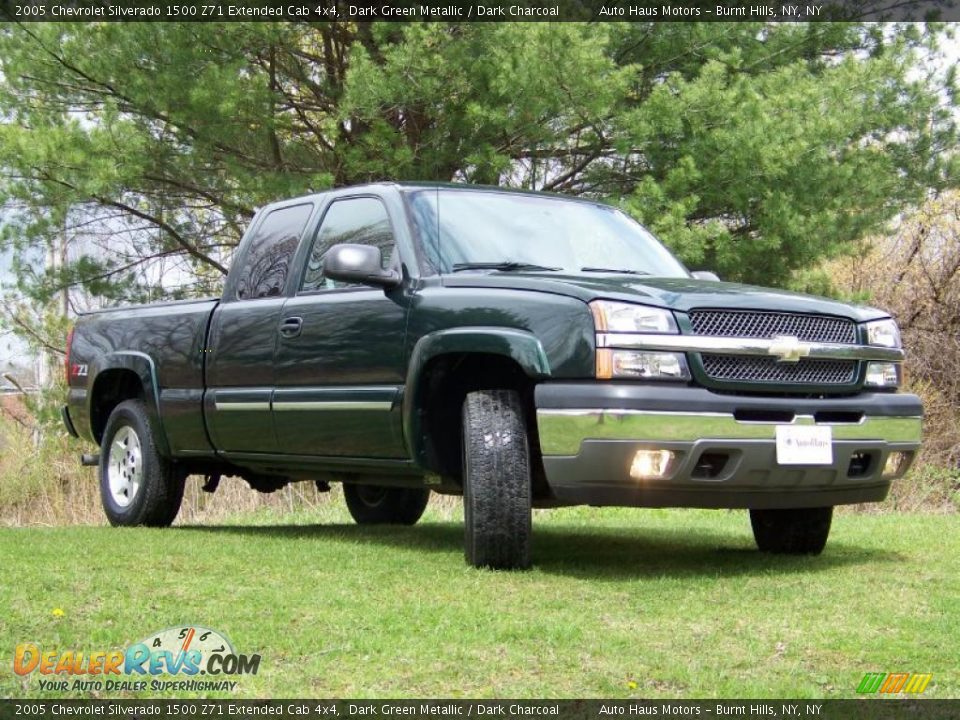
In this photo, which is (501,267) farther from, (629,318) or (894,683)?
(894,683)

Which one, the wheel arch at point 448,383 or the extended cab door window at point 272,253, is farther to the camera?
the extended cab door window at point 272,253

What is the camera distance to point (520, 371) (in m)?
6.08

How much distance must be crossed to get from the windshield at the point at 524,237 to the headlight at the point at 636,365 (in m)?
1.02

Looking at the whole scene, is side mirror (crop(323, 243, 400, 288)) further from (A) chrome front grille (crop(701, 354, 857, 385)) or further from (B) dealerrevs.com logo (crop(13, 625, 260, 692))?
(B) dealerrevs.com logo (crop(13, 625, 260, 692))

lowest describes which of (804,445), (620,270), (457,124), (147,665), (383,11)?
(147,665)

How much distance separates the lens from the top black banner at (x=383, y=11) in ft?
47.2

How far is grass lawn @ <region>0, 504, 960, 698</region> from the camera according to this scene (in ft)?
13.2

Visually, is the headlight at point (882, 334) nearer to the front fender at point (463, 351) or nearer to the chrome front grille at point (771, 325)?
the chrome front grille at point (771, 325)

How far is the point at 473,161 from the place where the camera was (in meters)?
14.5

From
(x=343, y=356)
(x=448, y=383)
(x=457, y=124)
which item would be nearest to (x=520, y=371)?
(x=448, y=383)

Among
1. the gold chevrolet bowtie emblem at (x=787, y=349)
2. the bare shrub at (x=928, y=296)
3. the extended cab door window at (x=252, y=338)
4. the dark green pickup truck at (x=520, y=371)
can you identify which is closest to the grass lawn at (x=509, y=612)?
the dark green pickup truck at (x=520, y=371)

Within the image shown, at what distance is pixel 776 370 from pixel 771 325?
0.20 meters

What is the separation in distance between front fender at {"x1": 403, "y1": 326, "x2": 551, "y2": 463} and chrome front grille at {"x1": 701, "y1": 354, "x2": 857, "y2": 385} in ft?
2.34

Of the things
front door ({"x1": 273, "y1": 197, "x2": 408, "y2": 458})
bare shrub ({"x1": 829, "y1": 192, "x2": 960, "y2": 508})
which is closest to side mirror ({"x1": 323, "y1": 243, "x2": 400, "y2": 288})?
front door ({"x1": 273, "y1": 197, "x2": 408, "y2": 458})
